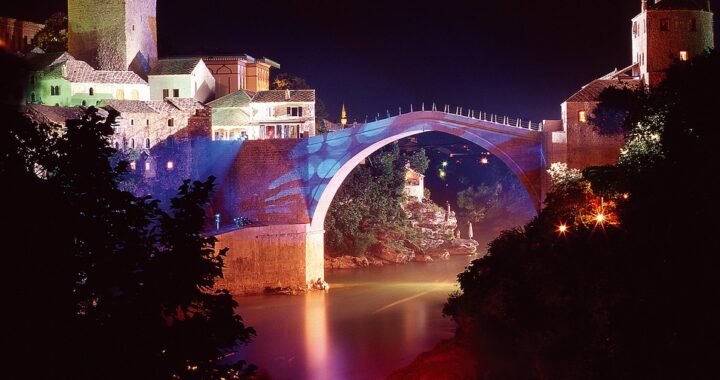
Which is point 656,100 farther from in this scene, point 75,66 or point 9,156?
point 75,66

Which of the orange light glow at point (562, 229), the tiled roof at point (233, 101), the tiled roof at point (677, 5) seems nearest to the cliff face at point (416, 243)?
the tiled roof at point (233, 101)

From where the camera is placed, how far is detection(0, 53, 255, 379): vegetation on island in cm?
555

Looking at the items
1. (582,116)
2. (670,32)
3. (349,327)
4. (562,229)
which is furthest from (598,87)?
(349,327)

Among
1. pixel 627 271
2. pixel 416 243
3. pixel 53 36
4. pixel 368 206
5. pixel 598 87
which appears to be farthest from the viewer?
pixel 53 36

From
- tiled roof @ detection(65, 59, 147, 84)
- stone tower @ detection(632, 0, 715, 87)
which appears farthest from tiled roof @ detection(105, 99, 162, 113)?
stone tower @ detection(632, 0, 715, 87)

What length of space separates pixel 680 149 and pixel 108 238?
Answer: 9.03 m

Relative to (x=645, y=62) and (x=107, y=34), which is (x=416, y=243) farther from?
(x=645, y=62)

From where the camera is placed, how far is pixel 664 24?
21.8m

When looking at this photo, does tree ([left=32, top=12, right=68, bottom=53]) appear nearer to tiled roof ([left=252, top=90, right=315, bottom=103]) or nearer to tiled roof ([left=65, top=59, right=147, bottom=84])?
tiled roof ([left=65, top=59, right=147, bottom=84])

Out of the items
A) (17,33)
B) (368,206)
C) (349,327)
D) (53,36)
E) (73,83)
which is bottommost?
(349,327)

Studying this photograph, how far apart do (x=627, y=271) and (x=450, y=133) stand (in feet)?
45.4

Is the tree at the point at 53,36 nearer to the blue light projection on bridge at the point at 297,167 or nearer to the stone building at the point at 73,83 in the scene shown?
the stone building at the point at 73,83

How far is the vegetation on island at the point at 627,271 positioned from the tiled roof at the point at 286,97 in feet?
46.0

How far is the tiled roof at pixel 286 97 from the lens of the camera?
30000 millimetres
